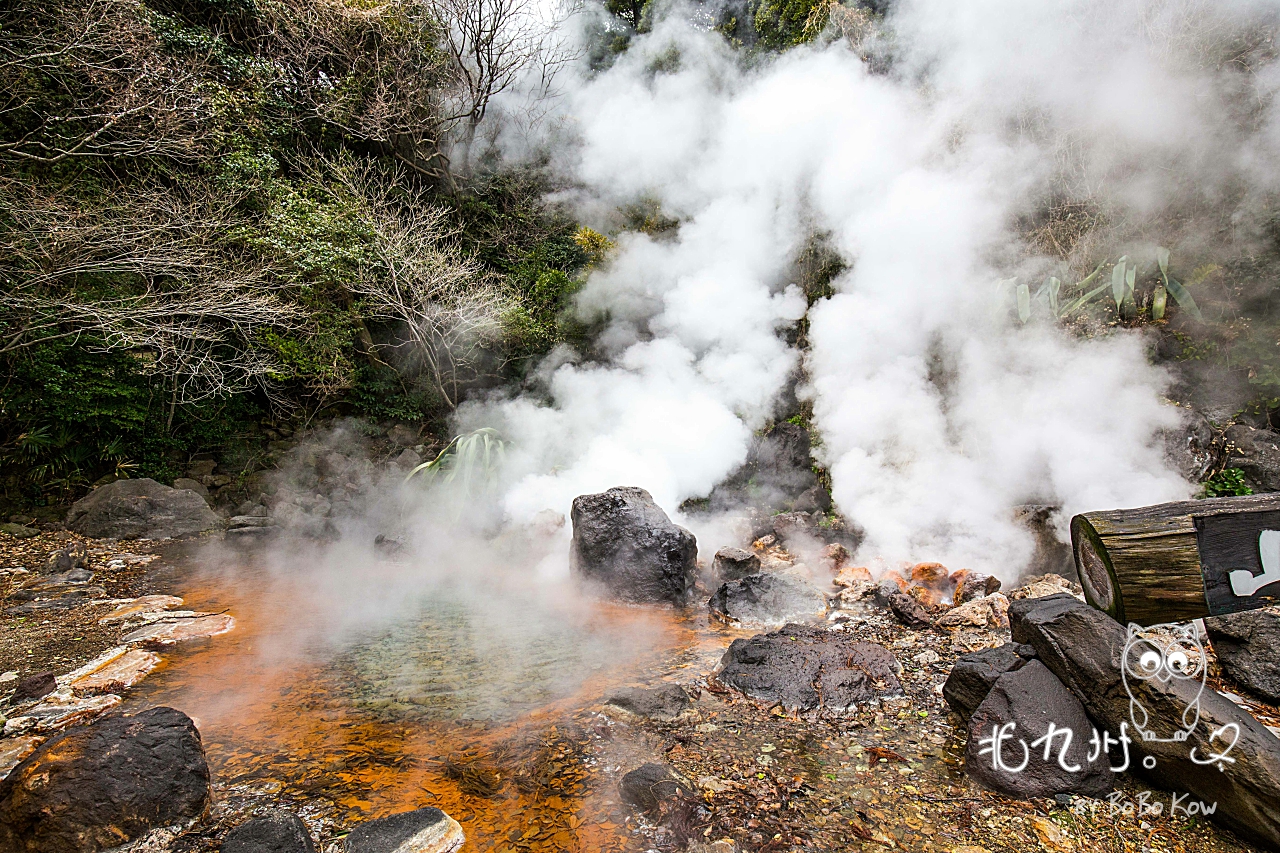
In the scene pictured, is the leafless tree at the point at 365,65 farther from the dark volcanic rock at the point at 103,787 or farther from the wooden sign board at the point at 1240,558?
the wooden sign board at the point at 1240,558

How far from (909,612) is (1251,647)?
1866 millimetres

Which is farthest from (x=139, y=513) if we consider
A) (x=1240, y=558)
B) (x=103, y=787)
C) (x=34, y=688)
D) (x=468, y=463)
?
(x=1240, y=558)

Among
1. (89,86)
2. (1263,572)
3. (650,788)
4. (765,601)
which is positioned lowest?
(650,788)

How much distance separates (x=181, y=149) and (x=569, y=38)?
28.5 feet

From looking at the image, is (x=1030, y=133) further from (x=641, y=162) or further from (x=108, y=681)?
(x=108, y=681)

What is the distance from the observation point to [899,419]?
272 inches

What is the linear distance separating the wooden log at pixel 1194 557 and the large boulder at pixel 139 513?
10.4 meters

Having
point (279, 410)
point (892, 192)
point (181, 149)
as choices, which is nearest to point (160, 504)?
point (279, 410)

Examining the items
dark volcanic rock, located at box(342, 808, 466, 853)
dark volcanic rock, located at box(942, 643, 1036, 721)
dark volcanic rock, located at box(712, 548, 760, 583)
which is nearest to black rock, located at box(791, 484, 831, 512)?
dark volcanic rock, located at box(712, 548, 760, 583)

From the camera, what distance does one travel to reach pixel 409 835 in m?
2.23

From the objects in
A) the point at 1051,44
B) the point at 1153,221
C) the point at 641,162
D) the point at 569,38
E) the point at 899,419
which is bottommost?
the point at 899,419

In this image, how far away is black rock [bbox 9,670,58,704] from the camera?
3.26m

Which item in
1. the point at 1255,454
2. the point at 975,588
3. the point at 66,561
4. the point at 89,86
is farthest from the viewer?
the point at 89,86

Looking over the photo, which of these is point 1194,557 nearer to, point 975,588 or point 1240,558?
point 1240,558
